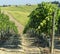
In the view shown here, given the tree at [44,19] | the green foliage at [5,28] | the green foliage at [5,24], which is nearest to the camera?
the tree at [44,19]

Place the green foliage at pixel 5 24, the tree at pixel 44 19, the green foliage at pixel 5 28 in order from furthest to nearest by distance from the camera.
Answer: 1. the green foliage at pixel 5 28
2. the green foliage at pixel 5 24
3. the tree at pixel 44 19

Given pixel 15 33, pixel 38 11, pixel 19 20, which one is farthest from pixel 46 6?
pixel 19 20

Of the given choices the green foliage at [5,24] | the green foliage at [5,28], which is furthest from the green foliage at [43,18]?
the green foliage at [5,28]

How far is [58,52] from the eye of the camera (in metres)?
45.6

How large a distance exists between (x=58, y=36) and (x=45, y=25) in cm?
2777

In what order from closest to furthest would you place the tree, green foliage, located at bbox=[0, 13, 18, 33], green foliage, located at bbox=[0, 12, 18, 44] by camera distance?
the tree < green foliage, located at bbox=[0, 13, 18, 33] < green foliage, located at bbox=[0, 12, 18, 44]

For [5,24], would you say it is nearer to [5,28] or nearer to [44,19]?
[5,28]

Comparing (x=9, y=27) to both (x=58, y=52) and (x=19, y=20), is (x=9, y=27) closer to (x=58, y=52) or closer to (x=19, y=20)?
(x=58, y=52)

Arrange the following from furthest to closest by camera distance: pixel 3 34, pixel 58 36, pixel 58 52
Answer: pixel 58 36
pixel 3 34
pixel 58 52

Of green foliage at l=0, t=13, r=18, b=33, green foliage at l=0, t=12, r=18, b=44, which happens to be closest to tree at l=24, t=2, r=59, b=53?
green foliage at l=0, t=13, r=18, b=33

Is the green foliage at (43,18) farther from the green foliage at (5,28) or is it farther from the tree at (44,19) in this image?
the green foliage at (5,28)

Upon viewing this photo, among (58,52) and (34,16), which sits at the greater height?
Answer: (34,16)

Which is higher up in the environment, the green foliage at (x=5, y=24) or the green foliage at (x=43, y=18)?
the green foliage at (x=43, y=18)

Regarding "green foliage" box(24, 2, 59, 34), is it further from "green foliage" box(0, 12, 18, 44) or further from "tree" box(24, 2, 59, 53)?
"green foliage" box(0, 12, 18, 44)
